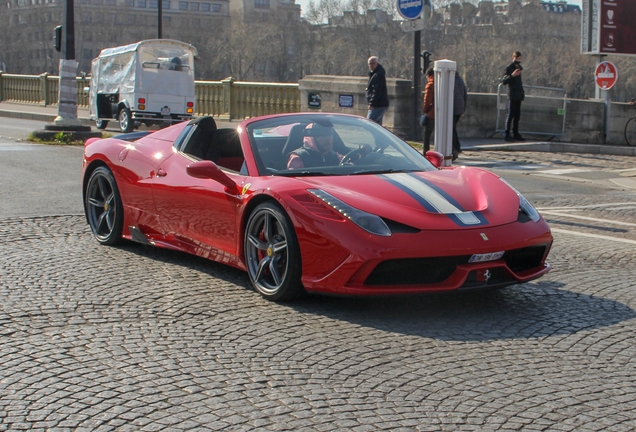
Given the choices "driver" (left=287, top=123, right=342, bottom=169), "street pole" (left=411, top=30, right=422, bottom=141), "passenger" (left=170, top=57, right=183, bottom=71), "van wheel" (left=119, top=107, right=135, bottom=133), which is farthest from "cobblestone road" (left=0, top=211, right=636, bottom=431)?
"passenger" (left=170, top=57, right=183, bottom=71)

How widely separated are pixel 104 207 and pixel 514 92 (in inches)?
565

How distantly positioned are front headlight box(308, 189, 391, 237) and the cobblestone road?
529 mm

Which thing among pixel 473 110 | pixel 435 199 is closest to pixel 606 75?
pixel 473 110

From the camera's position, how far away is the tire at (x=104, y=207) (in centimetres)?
743

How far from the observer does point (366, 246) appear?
5.09 m

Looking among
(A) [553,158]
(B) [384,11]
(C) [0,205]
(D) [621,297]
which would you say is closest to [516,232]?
(D) [621,297]

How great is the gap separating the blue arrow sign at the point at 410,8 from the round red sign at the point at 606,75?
30.0 feet

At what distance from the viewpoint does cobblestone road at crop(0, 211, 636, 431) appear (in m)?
3.64

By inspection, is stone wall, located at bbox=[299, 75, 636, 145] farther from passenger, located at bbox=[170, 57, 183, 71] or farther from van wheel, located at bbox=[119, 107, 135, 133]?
passenger, located at bbox=[170, 57, 183, 71]

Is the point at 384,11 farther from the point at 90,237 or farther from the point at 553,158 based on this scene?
the point at 90,237

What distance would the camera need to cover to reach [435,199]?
5.52 metres

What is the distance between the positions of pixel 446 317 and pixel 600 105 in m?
20.2

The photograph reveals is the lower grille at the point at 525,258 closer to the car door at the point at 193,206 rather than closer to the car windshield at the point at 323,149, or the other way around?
the car windshield at the point at 323,149

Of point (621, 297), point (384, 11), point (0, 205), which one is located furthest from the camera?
point (384, 11)
